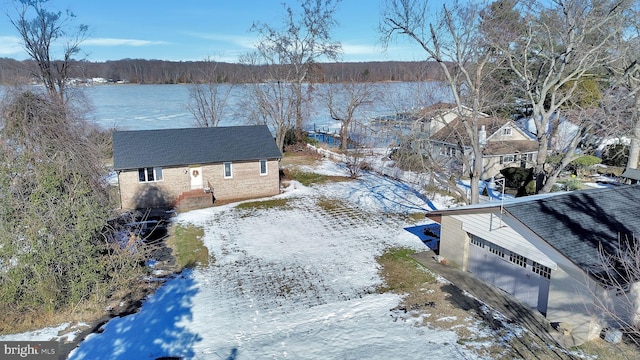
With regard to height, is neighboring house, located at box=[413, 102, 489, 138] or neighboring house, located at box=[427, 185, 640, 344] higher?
neighboring house, located at box=[413, 102, 489, 138]

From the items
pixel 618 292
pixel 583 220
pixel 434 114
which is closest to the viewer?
pixel 618 292

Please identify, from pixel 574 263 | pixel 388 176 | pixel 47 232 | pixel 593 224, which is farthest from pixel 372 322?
pixel 388 176

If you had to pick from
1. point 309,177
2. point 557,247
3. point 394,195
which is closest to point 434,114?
point 394,195

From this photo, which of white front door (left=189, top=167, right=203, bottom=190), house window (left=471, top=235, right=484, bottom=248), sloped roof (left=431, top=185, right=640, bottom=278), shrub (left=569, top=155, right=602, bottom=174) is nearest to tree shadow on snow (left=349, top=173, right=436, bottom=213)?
house window (left=471, top=235, right=484, bottom=248)

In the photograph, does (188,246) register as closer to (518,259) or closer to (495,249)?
(495,249)

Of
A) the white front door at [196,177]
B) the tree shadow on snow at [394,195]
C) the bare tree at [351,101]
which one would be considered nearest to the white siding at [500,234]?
the tree shadow on snow at [394,195]

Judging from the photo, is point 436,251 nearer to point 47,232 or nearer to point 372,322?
point 372,322

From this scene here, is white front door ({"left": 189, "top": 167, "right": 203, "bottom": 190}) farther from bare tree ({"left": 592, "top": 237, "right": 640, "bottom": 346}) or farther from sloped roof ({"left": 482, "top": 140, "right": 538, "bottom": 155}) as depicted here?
bare tree ({"left": 592, "top": 237, "right": 640, "bottom": 346})
